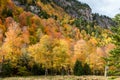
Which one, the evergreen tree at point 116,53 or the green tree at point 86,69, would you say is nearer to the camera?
the evergreen tree at point 116,53

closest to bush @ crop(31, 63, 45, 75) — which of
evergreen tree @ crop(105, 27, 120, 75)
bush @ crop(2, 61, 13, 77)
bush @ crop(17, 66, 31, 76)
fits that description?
bush @ crop(17, 66, 31, 76)

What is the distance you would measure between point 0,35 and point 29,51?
14787 mm

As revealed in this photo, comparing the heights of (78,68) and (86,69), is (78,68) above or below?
below

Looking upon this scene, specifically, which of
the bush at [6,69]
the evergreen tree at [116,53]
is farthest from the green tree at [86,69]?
the evergreen tree at [116,53]

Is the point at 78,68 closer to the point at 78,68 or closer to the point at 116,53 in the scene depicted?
the point at 78,68

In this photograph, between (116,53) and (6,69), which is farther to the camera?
(6,69)

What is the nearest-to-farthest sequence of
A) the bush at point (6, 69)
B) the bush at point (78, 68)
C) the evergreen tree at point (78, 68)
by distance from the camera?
the bush at point (6, 69)
the evergreen tree at point (78, 68)
the bush at point (78, 68)

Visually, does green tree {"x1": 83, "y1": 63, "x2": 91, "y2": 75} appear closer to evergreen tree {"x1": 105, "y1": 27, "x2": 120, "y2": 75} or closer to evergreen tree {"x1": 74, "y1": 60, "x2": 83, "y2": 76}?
evergreen tree {"x1": 74, "y1": 60, "x2": 83, "y2": 76}

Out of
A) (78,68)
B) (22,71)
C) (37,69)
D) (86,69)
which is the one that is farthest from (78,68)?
(22,71)

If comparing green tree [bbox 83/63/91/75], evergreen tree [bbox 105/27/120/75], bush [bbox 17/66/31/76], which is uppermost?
green tree [bbox 83/63/91/75]

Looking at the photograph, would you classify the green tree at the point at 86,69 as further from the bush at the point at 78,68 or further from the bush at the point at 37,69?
the bush at the point at 37,69

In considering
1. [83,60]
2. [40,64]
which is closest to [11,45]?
[40,64]

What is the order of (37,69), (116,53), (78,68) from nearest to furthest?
(116,53) < (37,69) < (78,68)

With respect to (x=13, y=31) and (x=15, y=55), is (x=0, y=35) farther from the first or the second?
(x=15, y=55)
